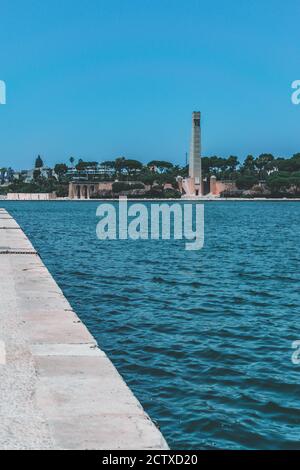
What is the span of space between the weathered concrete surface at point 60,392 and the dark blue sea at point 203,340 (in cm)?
78

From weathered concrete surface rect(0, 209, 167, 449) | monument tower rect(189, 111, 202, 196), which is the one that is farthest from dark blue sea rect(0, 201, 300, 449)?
monument tower rect(189, 111, 202, 196)

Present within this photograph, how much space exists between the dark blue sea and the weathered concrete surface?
0.78 metres

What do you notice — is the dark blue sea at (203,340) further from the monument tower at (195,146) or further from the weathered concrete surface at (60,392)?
the monument tower at (195,146)

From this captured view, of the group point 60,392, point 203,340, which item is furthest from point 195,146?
point 60,392

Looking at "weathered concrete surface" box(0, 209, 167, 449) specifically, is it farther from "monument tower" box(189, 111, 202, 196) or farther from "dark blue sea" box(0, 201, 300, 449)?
"monument tower" box(189, 111, 202, 196)

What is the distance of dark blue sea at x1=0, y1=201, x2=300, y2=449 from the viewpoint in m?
7.01

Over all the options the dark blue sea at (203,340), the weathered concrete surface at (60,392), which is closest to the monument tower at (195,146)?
the dark blue sea at (203,340)

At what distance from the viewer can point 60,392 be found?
6207mm

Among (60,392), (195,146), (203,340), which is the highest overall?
(195,146)

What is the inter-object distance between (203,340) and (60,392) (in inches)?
189

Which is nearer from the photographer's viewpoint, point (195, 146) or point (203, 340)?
point (203, 340)

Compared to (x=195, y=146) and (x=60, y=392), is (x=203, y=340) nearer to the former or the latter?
(x=60, y=392)

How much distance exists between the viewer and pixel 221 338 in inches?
428
